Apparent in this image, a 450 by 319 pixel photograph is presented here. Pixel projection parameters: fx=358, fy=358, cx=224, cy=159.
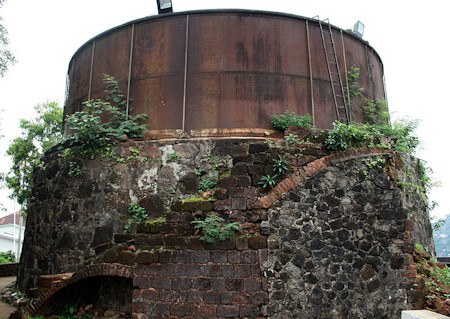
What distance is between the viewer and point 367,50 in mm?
11164

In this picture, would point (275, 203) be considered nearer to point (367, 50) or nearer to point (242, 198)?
point (242, 198)

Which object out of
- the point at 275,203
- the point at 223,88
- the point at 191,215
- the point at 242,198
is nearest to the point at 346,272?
the point at 275,203

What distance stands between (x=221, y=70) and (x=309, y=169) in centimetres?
385

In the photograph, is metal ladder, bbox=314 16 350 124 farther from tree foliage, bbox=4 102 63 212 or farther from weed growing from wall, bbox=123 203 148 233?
tree foliage, bbox=4 102 63 212

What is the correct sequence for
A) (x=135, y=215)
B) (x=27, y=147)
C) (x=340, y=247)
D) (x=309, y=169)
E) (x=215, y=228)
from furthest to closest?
(x=27, y=147), (x=135, y=215), (x=309, y=169), (x=340, y=247), (x=215, y=228)

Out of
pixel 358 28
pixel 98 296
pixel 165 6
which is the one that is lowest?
pixel 98 296

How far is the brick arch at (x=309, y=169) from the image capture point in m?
6.10

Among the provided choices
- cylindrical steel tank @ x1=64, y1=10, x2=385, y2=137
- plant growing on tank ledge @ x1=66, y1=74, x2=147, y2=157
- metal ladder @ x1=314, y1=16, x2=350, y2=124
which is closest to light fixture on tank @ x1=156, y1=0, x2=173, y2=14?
cylindrical steel tank @ x1=64, y1=10, x2=385, y2=137

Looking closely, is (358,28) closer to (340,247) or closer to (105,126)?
(340,247)

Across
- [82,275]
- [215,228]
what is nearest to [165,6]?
[215,228]

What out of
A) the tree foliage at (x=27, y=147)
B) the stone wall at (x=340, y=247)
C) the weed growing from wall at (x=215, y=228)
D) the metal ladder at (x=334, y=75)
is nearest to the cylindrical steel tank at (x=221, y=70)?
the metal ladder at (x=334, y=75)

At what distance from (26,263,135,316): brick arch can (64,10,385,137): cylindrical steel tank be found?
3.63 metres

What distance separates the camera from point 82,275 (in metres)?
6.48

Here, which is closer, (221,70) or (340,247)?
(340,247)
